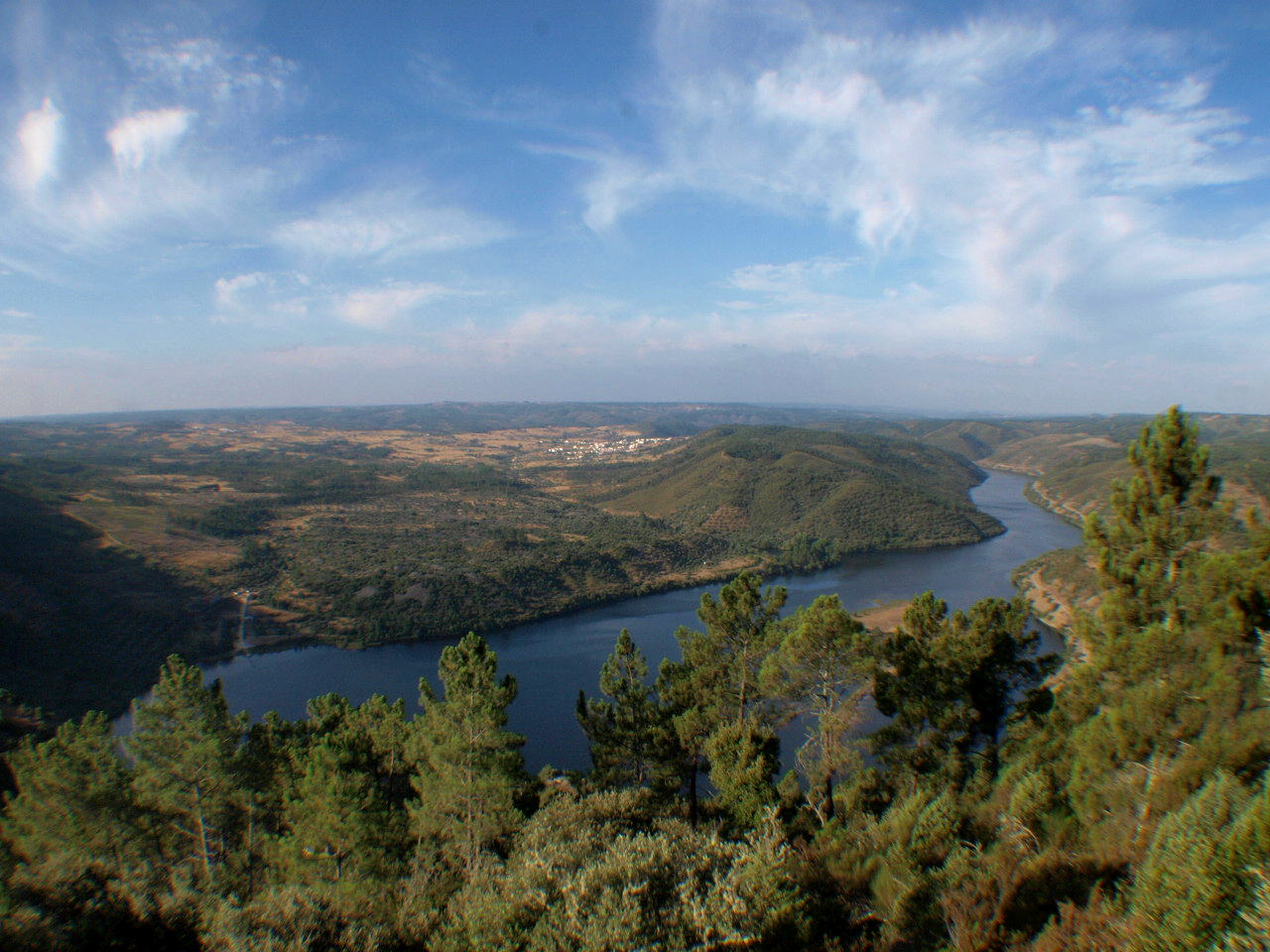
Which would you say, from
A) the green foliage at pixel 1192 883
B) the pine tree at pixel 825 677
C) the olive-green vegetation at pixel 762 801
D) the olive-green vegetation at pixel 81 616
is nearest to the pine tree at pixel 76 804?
the olive-green vegetation at pixel 762 801

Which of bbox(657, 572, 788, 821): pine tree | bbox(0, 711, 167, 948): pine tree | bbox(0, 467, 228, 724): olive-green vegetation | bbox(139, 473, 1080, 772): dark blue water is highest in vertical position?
bbox(657, 572, 788, 821): pine tree

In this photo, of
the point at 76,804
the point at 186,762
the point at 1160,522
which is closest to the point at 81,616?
the point at 76,804

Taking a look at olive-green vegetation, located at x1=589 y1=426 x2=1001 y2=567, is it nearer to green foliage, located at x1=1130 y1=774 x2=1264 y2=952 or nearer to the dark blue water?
the dark blue water

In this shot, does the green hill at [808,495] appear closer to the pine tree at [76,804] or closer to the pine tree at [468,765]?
the pine tree at [468,765]

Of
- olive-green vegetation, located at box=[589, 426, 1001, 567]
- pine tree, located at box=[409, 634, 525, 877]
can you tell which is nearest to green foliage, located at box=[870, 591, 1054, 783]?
pine tree, located at box=[409, 634, 525, 877]

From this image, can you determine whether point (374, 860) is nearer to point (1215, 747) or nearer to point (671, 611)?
point (1215, 747)
